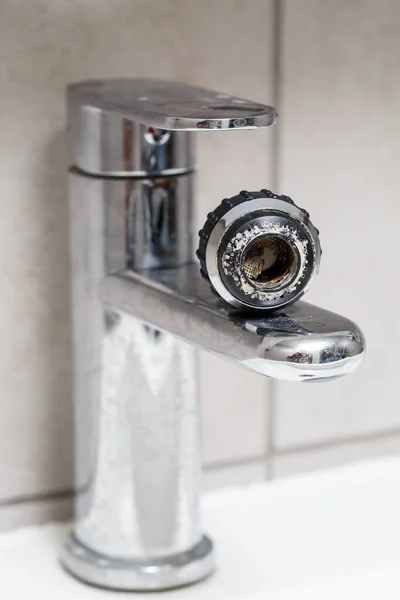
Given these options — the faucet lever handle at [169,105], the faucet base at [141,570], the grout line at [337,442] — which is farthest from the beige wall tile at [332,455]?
the faucet lever handle at [169,105]

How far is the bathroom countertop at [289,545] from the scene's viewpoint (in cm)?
43

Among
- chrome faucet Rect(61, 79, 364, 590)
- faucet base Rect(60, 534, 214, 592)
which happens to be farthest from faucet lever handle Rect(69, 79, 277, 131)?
faucet base Rect(60, 534, 214, 592)

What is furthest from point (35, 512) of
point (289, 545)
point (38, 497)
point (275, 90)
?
point (275, 90)

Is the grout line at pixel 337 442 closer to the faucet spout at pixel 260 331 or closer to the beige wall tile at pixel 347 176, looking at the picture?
the beige wall tile at pixel 347 176

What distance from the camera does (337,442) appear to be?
545mm

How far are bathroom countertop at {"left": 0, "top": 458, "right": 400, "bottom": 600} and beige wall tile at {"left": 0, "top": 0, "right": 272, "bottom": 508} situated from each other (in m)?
0.04

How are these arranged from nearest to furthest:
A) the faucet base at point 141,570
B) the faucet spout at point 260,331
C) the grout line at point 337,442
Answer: the faucet spout at point 260,331 → the faucet base at point 141,570 → the grout line at point 337,442

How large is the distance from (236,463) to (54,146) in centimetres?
19

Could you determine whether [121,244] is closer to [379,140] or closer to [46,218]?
[46,218]

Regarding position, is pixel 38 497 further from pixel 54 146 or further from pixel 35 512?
pixel 54 146

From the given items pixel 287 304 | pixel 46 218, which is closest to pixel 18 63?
pixel 46 218

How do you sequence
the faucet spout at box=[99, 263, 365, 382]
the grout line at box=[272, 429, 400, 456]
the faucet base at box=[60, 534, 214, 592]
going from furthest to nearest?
the grout line at box=[272, 429, 400, 456] < the faucet base at box=[60, 534, 214, 592] < the faucet spout at box=[99, 263, 365, 382]

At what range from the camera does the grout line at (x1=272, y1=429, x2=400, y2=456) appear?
1.75 ft

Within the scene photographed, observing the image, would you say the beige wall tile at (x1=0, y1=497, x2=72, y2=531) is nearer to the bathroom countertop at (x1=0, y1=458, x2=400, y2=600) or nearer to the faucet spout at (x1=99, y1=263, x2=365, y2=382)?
the bathroom countertop at (x1=0, y1=458, x2=400, y2=600)
